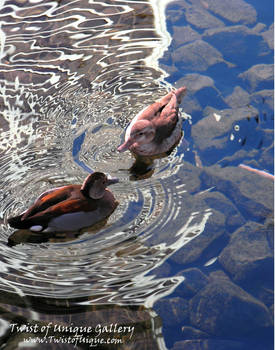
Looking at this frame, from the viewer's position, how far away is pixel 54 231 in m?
6.38

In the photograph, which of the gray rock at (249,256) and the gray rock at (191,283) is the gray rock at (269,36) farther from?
the gray rock at (191,283)

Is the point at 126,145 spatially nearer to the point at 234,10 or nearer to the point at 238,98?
the point at 238,98

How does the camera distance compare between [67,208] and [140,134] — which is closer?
[67,208]

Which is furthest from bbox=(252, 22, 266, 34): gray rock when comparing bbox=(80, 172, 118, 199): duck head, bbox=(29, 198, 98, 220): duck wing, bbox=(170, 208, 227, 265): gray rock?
bbox=(29, 198, 98, 220): duck wing

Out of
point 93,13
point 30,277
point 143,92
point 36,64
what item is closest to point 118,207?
point 30,277

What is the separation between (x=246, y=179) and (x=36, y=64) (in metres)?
4.50

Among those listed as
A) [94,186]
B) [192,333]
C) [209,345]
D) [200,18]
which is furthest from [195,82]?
[209,345]

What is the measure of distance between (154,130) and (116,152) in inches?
26.7

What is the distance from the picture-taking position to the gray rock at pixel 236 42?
31.9ft

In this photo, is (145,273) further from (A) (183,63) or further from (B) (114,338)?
(A) (183,63)

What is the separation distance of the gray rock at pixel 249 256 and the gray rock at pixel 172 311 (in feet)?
2.54

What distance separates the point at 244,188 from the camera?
23.8 ft

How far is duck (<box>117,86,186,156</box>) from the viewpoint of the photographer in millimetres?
7652

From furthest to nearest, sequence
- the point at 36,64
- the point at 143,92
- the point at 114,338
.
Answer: the point at 36,64 < the point at 143,92 < the point at 114,338
